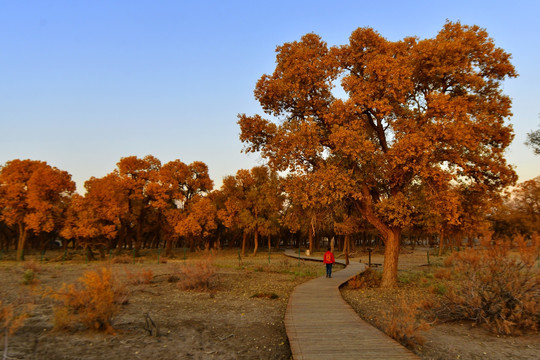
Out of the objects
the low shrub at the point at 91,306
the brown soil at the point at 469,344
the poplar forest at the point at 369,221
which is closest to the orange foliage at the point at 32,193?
the poplar forest at the point at 369,221

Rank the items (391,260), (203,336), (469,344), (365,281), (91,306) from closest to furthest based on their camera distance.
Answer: (469,344), (91,306), (203,336), (391,260), (365,281)

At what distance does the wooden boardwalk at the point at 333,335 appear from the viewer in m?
6.43

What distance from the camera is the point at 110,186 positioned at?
3375 cm

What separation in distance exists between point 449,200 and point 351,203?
15.6 ft

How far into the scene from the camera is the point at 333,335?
7734mm

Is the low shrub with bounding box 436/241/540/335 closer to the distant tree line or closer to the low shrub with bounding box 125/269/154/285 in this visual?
the distant tree line

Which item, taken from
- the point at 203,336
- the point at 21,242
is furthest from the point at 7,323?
the point at 21,242

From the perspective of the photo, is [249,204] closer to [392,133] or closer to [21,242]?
[21,242]

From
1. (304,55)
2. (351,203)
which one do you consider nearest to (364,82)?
(304,55)

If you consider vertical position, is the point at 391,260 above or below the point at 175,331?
above

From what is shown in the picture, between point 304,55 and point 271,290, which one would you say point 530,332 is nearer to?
point 271,290

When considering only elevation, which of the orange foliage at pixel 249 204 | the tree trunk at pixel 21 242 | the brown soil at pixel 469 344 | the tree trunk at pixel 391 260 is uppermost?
the orange foliage at pixel 249 204

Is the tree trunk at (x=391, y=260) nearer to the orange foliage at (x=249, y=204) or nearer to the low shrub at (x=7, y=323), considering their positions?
the low shrub at (x=7, y=323)

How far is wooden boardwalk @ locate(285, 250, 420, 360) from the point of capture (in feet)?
21.1
